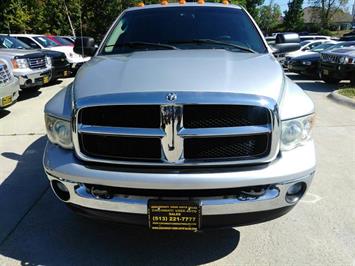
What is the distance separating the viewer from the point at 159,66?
3174mm

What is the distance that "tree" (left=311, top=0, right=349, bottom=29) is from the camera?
6988 cm

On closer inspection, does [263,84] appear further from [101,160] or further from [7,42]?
[7,42]

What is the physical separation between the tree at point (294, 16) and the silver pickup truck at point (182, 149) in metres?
71.0

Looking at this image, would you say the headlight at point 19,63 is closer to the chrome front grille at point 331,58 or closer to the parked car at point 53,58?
the parked car at point 53,58

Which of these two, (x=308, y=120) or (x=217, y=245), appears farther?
(x=217, y=245)

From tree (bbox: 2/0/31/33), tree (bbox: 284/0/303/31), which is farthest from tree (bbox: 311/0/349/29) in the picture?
tree (bbox: 2/0/31/33)

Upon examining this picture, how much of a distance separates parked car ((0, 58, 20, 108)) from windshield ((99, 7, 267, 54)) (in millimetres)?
4210

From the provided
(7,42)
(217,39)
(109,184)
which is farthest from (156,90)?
(7,42)

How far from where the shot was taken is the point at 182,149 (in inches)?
107

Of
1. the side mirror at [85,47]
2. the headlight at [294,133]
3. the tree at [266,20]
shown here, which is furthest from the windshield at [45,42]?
the tree at [266,20]

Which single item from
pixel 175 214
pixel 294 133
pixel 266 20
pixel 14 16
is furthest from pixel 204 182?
pixel 266 20

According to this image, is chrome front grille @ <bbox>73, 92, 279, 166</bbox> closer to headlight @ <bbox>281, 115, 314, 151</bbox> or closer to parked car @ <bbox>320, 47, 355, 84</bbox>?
headlight @ <bbox>281, 115, 314, 151</bbox>

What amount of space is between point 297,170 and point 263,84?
0.64m

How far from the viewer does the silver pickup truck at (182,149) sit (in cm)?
266
